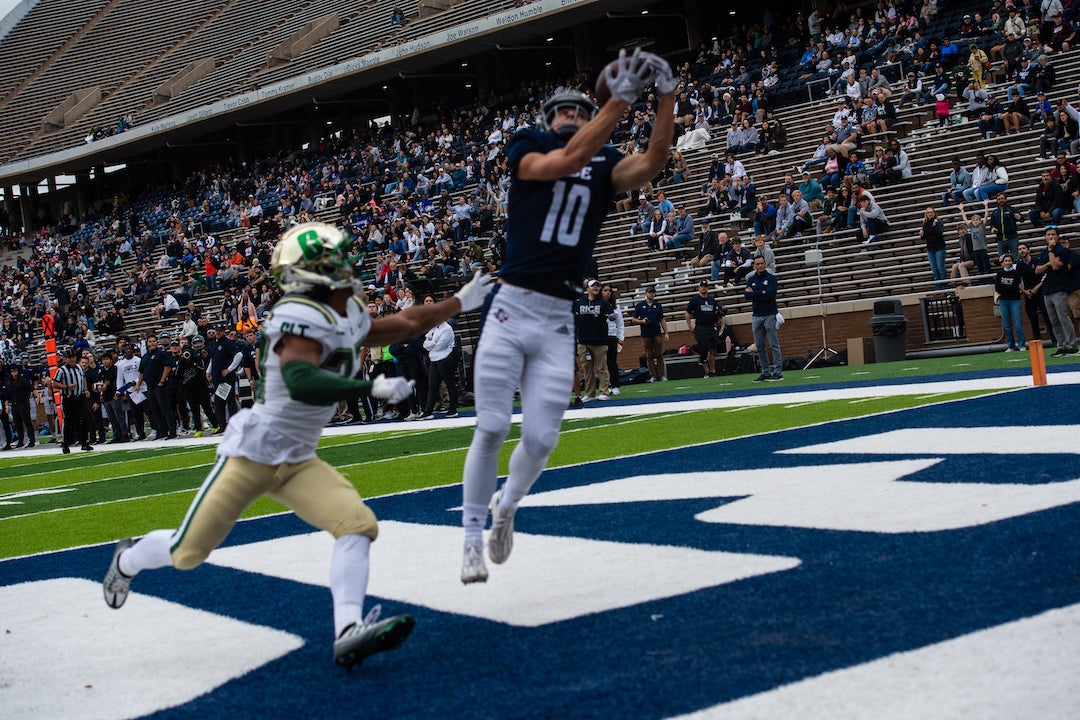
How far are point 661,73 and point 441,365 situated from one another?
12983 millimetres

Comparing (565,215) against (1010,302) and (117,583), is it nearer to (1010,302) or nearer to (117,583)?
(117,583)

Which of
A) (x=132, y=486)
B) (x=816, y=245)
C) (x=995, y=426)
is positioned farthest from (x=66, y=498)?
(x=816, y=245)

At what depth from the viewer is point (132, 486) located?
39.3 feet

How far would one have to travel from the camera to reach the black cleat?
3.70 meters

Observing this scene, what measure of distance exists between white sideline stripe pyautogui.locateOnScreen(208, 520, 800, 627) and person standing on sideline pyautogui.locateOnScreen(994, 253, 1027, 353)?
12952 millimetres

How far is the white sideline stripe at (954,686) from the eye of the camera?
280cm

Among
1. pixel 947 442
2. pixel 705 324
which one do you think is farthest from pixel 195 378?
pixel 947 442

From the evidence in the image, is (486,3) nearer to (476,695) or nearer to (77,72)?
(77,72)

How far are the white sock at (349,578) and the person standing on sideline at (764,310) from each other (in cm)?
1299

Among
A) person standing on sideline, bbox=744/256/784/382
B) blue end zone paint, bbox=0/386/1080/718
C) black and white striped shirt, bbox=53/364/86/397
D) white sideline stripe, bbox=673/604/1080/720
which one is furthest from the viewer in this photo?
black and white striped shirt, bbox=53/364/86/397

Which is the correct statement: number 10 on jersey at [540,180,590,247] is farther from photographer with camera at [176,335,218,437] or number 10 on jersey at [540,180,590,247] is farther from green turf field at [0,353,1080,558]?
photographer with camera at [176,335,218,437]

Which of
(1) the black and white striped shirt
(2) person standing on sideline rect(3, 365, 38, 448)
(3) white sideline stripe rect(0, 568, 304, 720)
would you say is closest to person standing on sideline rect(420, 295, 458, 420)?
(1) the black and white striped shirt

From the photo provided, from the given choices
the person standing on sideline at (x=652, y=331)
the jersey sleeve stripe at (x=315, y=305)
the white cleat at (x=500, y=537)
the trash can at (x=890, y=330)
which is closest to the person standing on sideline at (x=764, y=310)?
the trash can at (x=890, y=330)

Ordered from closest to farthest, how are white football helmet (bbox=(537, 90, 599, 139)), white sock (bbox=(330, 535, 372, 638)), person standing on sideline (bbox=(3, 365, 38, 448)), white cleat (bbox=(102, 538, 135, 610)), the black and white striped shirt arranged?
white sock (bbox=(330, 535, 372, 638)), white cleat (bbox=(102, 538, 135, 610)), white football helmet (bbox=(537, 90, 599, 139)), the black and white striped shirt, person standing on sideline (bbox=(3, 365, 38, 448))
